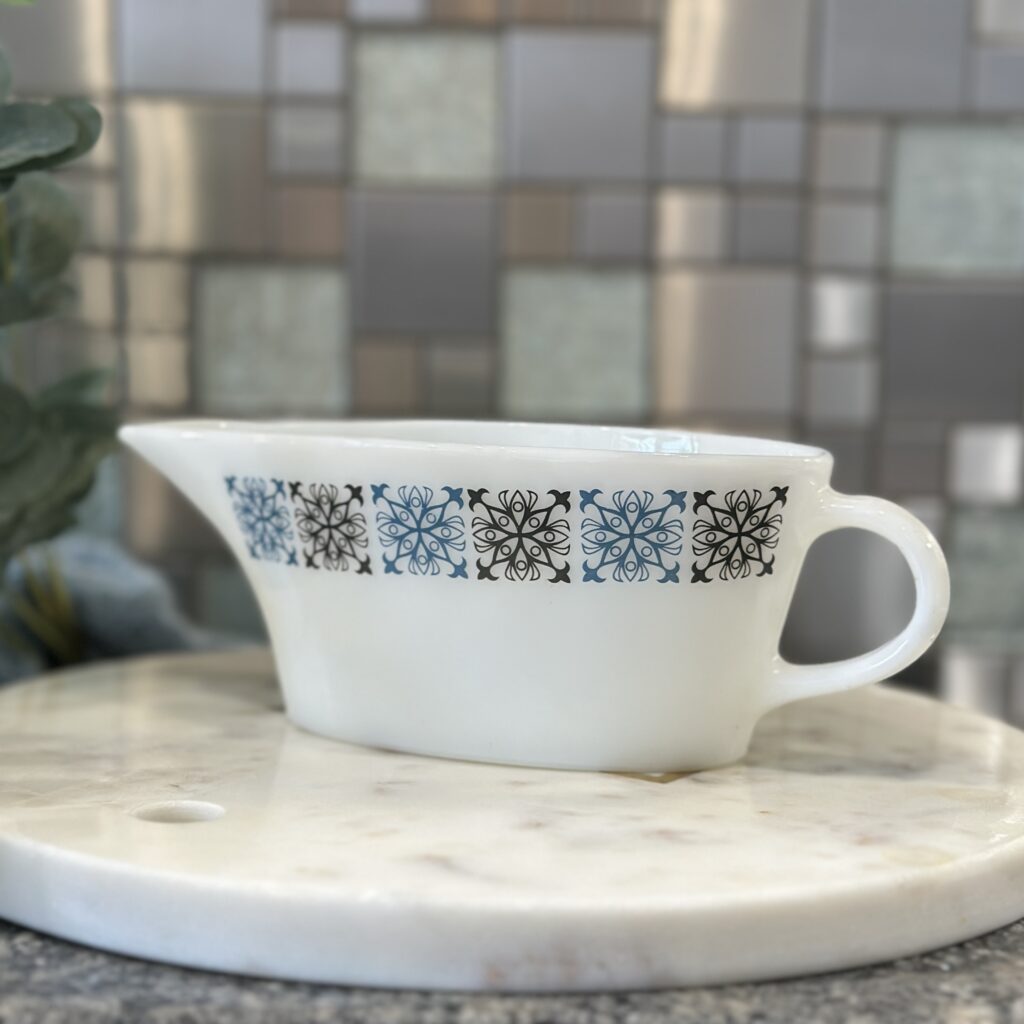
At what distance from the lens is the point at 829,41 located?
2.80 feet

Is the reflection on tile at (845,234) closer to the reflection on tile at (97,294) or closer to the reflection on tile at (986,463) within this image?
the reflection on tile at (986,463)

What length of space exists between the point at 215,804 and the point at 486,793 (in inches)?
3.8

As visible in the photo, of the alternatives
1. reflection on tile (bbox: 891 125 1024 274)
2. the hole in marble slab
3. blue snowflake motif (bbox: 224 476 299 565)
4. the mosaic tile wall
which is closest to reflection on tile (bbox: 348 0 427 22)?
the mosaic tile wall

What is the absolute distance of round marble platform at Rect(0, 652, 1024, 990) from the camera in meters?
0.38

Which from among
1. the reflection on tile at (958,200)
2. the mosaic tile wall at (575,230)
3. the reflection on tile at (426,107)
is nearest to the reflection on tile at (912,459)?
the mosaic tile wall at (575,230)

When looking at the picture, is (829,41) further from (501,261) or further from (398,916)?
(398,916)

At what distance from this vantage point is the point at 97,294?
2.84ft

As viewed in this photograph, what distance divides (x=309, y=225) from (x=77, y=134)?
11.2 inches

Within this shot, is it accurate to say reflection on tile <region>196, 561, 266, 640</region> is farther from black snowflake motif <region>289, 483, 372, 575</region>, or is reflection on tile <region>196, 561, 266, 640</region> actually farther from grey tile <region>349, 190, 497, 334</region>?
black snowflake motif <region>289, 483, 372, 575</region>

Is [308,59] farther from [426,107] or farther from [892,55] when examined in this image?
[892,55]

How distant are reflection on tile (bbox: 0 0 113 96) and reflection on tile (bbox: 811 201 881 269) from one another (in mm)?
459

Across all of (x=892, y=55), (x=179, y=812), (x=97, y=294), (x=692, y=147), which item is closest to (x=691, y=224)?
(x=692, y=147)

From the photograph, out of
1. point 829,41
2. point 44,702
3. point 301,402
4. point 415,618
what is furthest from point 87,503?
point 829,41

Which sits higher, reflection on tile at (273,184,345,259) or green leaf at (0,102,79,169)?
green leaf at (0,102,79,169)
